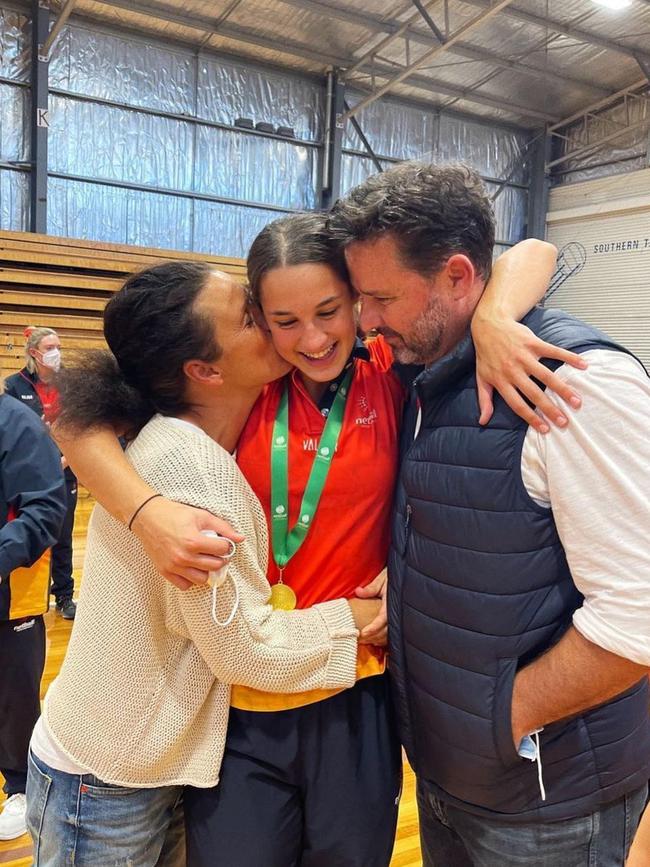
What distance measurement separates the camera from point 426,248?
4.02ft

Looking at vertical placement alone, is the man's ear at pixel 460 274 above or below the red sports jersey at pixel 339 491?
above

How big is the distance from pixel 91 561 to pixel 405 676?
618 mm

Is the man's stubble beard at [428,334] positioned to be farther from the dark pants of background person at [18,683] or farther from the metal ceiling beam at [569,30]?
the metal ceiling beam at [569,30]

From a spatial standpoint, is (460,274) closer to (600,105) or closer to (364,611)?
(364,611)

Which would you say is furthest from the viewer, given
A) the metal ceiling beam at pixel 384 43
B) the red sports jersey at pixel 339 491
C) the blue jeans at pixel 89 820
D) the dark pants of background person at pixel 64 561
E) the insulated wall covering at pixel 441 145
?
the insulated wall covering at pixel 441 145

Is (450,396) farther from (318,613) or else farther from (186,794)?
(186,794)

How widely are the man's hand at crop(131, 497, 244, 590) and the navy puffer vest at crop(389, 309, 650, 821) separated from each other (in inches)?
14.1

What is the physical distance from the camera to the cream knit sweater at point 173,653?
117cm

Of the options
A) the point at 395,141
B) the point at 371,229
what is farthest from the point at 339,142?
the point at 371,229

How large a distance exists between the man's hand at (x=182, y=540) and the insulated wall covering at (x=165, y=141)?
823 cm

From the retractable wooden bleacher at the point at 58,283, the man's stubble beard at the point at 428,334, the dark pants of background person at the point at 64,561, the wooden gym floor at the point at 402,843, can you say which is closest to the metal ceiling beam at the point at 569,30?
the retractable wooden bleacher at the point at 58,283

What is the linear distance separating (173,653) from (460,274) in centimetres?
84

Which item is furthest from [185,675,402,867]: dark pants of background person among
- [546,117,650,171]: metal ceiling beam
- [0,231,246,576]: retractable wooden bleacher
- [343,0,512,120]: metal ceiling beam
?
[546,117,650,171]: metal ceiling beam

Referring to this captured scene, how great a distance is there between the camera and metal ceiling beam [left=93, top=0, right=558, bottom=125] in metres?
8.25
